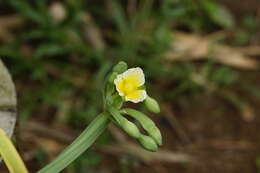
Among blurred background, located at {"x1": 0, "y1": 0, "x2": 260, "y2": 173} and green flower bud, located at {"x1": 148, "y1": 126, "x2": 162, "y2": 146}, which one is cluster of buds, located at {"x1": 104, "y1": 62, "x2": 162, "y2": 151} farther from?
blurred background, located at {"x1": 0, "y1": 0, "x2": 260, "y2": 173}

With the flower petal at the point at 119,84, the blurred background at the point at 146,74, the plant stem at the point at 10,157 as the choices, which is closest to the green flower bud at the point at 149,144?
the flower petal at the point at 119,84

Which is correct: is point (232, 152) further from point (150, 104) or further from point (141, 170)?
point (150, 104)

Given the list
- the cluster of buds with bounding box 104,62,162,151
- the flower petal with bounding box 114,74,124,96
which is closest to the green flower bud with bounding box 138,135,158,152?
the cluster of buds with bounding box 104,62,162,151

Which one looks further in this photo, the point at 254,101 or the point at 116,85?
the point at 254,101

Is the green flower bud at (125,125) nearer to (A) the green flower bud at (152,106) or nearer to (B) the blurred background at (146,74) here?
(A) the green flower bud at (152,106)

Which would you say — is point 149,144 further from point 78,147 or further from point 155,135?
point 78,147

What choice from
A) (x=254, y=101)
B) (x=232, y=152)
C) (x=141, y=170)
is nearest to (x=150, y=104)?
(x=141, y=170)

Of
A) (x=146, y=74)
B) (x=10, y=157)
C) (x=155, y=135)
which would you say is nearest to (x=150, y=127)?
(x=155, y=135)
